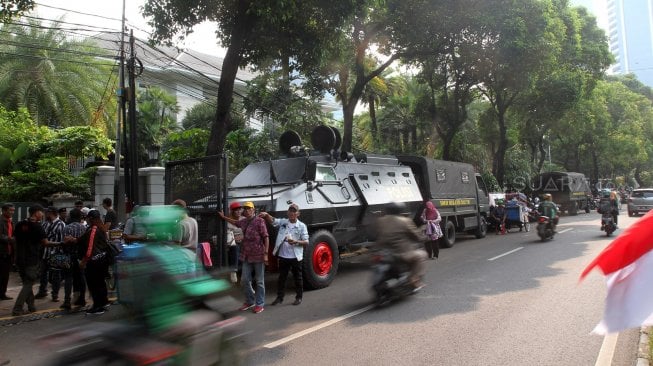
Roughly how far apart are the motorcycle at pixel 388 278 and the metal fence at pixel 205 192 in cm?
261

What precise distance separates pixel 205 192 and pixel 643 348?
6.59 m

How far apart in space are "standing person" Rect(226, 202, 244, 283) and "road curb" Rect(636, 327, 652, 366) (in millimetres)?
5867

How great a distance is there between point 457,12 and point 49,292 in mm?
13281

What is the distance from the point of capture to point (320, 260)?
8.77 m

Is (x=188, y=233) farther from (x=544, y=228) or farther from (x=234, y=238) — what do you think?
(x=544, y=228)

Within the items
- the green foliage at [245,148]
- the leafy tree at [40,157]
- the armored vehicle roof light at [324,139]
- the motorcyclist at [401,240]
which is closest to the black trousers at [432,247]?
the armored vehicle roof light at [324,139]

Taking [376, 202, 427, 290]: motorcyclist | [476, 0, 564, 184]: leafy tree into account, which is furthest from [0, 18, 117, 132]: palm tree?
[376, 202, 427, 290]: motorcyclist

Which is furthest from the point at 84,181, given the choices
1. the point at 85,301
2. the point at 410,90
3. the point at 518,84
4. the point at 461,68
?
the point at 410,90

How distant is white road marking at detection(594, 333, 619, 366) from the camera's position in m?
4.71

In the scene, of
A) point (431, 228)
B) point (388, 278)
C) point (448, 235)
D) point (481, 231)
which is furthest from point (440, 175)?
point (388, 278)

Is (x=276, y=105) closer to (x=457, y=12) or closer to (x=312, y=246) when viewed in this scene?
(x=457, y=12)

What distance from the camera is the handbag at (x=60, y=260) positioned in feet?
25.3

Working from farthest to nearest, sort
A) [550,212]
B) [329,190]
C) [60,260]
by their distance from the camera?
[550,212]
[329,190]
[60,260]

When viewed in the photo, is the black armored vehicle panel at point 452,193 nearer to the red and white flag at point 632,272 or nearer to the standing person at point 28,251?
the standing person at point 28,251
